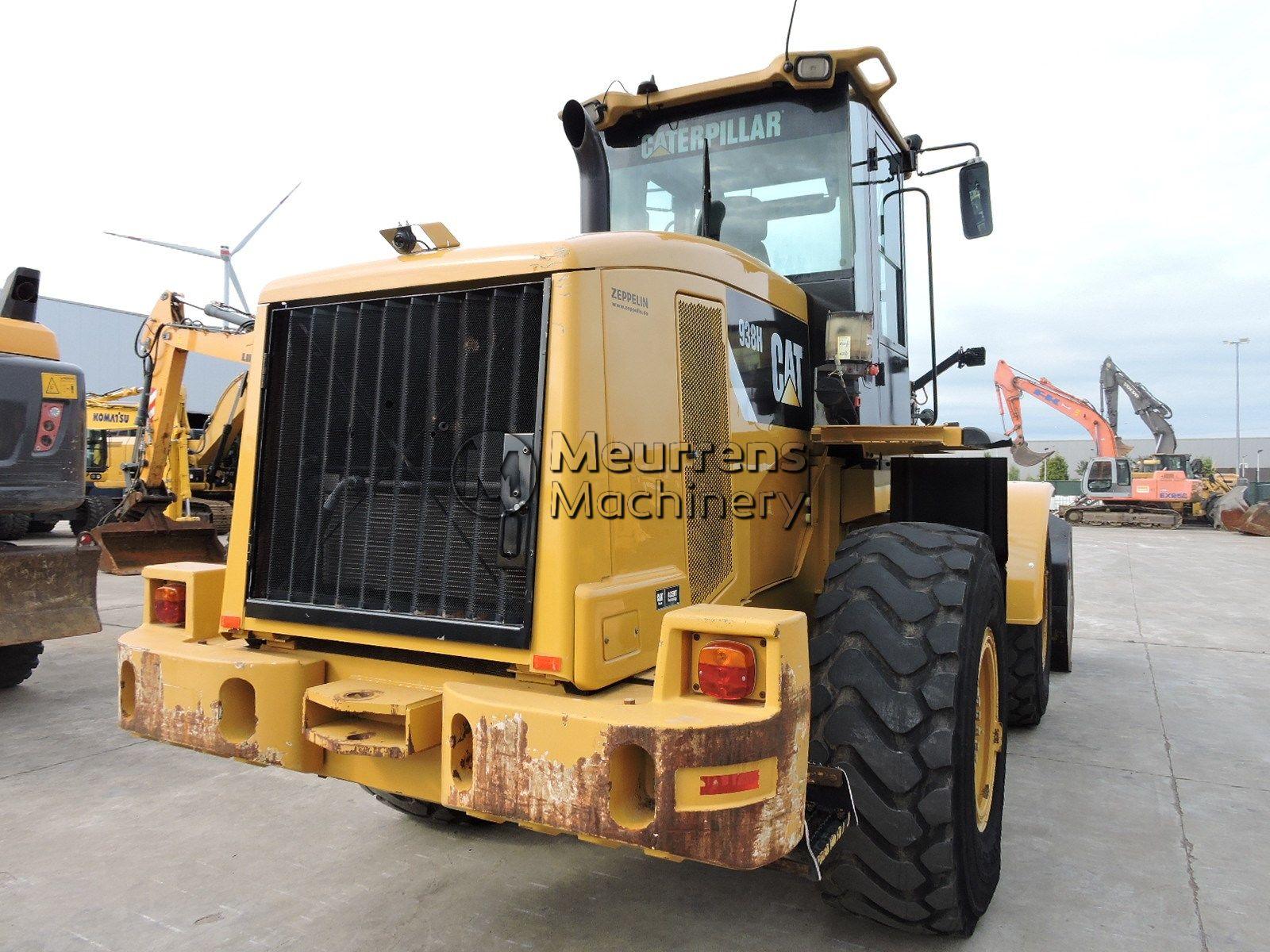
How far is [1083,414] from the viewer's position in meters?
28.5

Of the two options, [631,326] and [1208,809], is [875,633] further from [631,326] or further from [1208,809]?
[1208,809]

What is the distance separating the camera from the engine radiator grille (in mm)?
2984

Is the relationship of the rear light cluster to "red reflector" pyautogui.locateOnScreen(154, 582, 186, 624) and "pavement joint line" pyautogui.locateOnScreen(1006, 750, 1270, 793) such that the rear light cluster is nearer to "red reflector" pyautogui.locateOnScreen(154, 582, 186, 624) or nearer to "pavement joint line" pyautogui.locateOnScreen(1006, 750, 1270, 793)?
"red reflector" pyautogui.locateOnScreen(154, 582, 186, 624)

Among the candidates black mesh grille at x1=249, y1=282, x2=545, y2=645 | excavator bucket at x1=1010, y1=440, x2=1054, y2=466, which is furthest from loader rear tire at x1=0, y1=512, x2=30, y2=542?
excavator bucket at x1=1010, y1=440, x2=1054, y2=466

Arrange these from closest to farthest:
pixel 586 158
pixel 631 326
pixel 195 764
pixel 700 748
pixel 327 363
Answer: pixel 700 748 → pixel 631 326 → pixel 327 363 → pixel 586 158 → pixel 195 764

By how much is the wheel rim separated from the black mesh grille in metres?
1.78

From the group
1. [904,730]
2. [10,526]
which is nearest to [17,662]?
[10,526]

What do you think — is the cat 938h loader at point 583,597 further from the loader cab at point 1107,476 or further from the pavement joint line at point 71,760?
the loader cab at point 1107,476

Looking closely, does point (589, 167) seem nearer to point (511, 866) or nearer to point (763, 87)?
point (763, 87)

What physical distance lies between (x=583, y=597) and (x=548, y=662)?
21 cm

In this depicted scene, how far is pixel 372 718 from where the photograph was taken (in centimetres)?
281

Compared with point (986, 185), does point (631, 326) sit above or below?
below

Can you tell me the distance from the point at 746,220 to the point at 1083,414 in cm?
2795

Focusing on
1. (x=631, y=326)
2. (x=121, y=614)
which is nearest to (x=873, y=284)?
(x=631, y=326)
